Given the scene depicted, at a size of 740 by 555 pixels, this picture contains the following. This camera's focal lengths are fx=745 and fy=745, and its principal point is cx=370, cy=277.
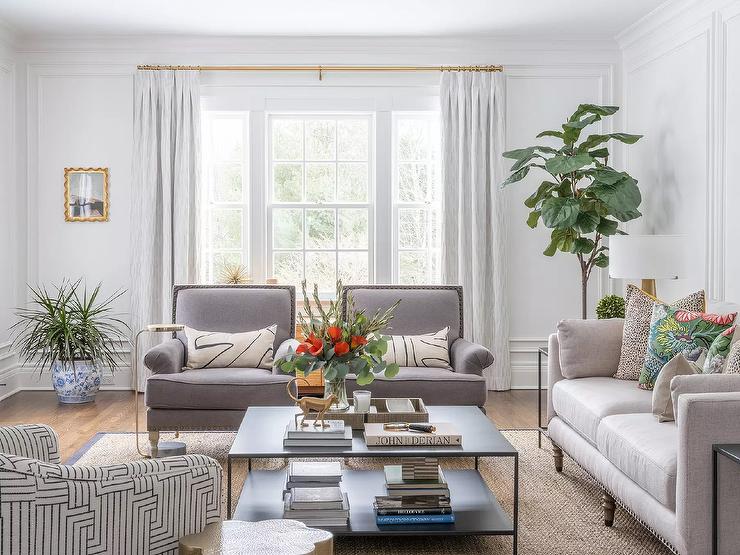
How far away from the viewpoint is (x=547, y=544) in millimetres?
2875

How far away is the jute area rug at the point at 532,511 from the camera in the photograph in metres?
2.85

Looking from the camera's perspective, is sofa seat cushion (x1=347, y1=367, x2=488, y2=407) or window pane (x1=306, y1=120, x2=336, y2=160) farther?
window pane (x1=306, y1=120, x2=336, y2=160)

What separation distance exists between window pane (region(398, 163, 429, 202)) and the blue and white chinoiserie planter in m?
2.72

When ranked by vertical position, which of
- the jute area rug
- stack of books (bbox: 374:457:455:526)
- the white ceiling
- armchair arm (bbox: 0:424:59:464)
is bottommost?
the jute area rug

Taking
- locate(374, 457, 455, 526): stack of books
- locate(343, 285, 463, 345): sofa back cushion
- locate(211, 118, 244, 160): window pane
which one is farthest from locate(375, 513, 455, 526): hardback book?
locate(211, 118, 244, 160): window pane

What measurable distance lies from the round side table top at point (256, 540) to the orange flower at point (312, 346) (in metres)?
1.14

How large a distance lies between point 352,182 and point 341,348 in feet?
10.8

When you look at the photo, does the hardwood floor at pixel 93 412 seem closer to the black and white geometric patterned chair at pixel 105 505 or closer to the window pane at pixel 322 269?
the window pane at pixel 322 269

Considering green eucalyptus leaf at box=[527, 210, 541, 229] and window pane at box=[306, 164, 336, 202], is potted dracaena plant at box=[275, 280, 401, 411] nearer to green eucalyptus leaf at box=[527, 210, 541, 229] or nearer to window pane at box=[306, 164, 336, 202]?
green eucalyptus leaf at box=[527, 210, 541, 229]

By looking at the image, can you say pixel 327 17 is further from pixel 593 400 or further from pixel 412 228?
pixel 593 400

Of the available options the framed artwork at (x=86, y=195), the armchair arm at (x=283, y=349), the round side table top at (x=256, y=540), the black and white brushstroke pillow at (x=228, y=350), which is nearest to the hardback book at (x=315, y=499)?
the round side table top at (x=256, y=540)

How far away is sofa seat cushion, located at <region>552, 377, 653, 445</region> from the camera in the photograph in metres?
3.17

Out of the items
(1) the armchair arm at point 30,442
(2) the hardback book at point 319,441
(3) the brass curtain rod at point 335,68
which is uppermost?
(3) the brass curtain rod at point 335,68

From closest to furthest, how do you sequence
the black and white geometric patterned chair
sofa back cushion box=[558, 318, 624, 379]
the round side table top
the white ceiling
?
the black and white geometric patterned chair, the round side table top, sofa back cushion box=[558, 318, 624, 379], the white ceiling
